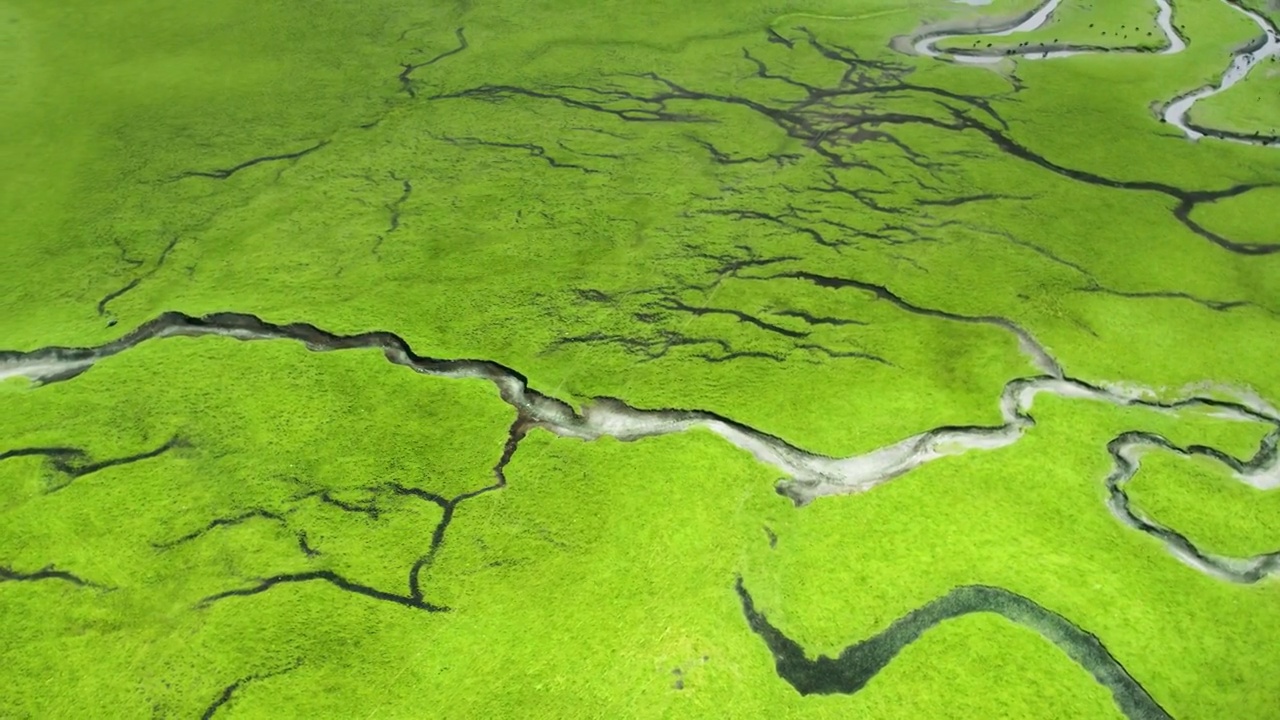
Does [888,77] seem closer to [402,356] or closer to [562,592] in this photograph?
[402,356]

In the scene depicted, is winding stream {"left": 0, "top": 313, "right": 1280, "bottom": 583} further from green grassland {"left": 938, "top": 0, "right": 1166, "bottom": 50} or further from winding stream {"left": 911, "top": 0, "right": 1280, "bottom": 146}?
green grassland {"left": 938, "top": 0, "right": 1166, "bottom": 50}

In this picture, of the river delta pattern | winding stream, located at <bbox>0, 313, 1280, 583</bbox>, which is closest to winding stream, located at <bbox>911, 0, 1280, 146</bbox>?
the river delta pattern

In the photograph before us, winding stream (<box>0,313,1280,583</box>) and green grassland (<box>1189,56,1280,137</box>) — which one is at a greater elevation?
green grassland (<box>1189,56,1280,137</box>)

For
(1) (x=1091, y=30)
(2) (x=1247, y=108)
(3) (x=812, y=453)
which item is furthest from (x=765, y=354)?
(1) (x=1091, y=30)

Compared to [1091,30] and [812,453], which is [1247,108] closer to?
[1091,30]

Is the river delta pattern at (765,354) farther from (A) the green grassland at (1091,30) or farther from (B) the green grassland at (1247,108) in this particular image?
(A) the green grassland at (1091,30)

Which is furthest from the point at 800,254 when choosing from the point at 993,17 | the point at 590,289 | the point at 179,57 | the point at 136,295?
the point at 179,57

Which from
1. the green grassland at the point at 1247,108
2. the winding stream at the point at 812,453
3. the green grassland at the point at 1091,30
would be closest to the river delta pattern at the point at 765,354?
the winding stream at the point at 812,453
